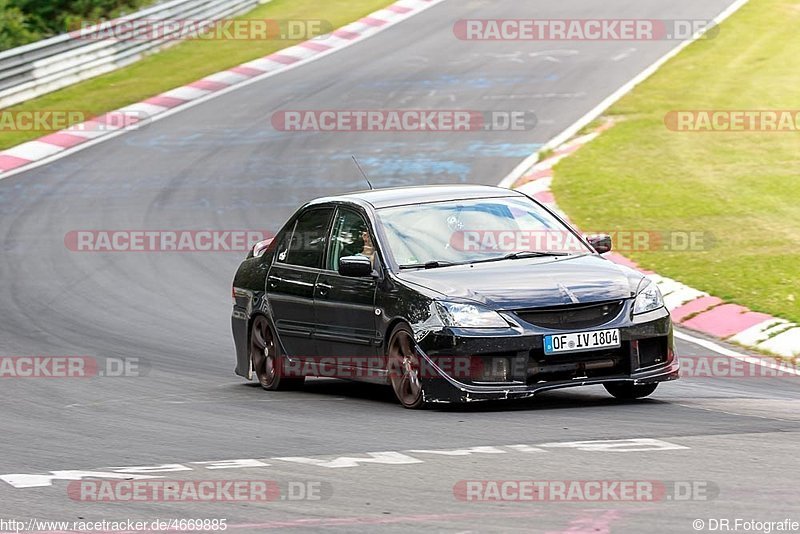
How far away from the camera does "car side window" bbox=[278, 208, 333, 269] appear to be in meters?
11.0

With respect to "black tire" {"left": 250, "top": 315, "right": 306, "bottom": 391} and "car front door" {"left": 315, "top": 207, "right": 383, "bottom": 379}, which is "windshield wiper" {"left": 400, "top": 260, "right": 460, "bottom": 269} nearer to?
"car front door" {"left": 315, "top": 207, "right": 383, "bottom": 379}

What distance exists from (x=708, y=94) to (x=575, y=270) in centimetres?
1714

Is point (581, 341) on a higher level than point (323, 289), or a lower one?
lower

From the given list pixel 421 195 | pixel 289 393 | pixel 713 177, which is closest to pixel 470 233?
pixel 421 195

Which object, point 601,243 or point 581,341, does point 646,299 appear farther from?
point 601,243

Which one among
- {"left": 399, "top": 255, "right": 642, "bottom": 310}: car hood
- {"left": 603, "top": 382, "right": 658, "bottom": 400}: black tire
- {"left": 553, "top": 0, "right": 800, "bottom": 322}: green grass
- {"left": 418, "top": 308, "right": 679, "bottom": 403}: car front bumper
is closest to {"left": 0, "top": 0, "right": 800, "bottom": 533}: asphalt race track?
{"left": 603, "top": 382, "right": 658, "bottom": 400}: black tire

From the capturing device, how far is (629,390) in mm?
9922

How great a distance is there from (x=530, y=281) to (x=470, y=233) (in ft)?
2.84

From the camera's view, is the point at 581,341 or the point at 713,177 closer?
the point at 581,341

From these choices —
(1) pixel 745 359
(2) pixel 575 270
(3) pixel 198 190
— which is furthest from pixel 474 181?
(2) pixel 575 270

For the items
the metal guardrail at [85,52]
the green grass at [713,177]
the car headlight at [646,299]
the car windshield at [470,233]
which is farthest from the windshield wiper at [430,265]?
the metal guardrail at [85,52]

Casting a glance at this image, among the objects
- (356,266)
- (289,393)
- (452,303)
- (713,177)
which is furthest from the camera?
(713,177)

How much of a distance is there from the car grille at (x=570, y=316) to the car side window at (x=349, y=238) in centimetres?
147

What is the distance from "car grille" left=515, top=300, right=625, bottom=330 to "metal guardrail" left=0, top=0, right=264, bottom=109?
20.9m
